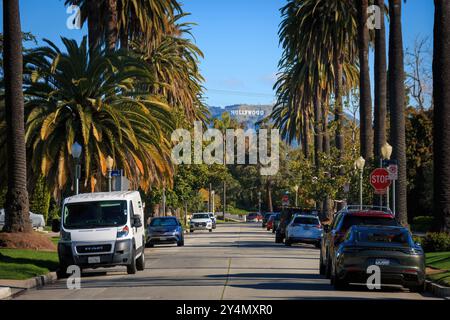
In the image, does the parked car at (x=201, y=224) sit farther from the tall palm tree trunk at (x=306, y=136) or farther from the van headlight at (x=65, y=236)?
the van headlight at (x=65, y=236)

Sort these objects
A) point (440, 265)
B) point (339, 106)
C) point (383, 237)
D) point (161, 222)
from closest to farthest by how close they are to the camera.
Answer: point (383, 237)
point (440, 265)
point (161, 222)
point (339, 106)

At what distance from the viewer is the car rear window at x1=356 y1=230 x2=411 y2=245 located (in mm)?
22047

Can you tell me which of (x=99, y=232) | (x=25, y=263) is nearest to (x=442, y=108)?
(x=99, y=232)

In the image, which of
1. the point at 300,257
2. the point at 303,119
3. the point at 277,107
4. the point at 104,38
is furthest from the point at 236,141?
the point at 300,257

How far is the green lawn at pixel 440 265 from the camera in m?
22.7

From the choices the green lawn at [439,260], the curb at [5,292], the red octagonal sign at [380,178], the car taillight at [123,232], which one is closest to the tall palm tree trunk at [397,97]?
the red octagonal sign at [380,178]

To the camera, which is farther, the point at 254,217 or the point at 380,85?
the point at 254,217

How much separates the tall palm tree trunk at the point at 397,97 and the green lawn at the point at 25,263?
46.7ft

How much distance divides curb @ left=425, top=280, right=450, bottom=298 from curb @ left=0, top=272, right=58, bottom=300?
31.9 feet

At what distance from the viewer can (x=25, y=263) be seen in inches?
1113

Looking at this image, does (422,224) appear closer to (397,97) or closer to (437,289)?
(397,97)

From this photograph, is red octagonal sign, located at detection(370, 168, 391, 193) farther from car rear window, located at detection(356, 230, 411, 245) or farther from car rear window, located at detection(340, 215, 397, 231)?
car rear window, located at detection(356, 230, 411, 245)

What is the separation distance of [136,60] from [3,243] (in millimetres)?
14881

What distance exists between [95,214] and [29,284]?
13.6 ft
